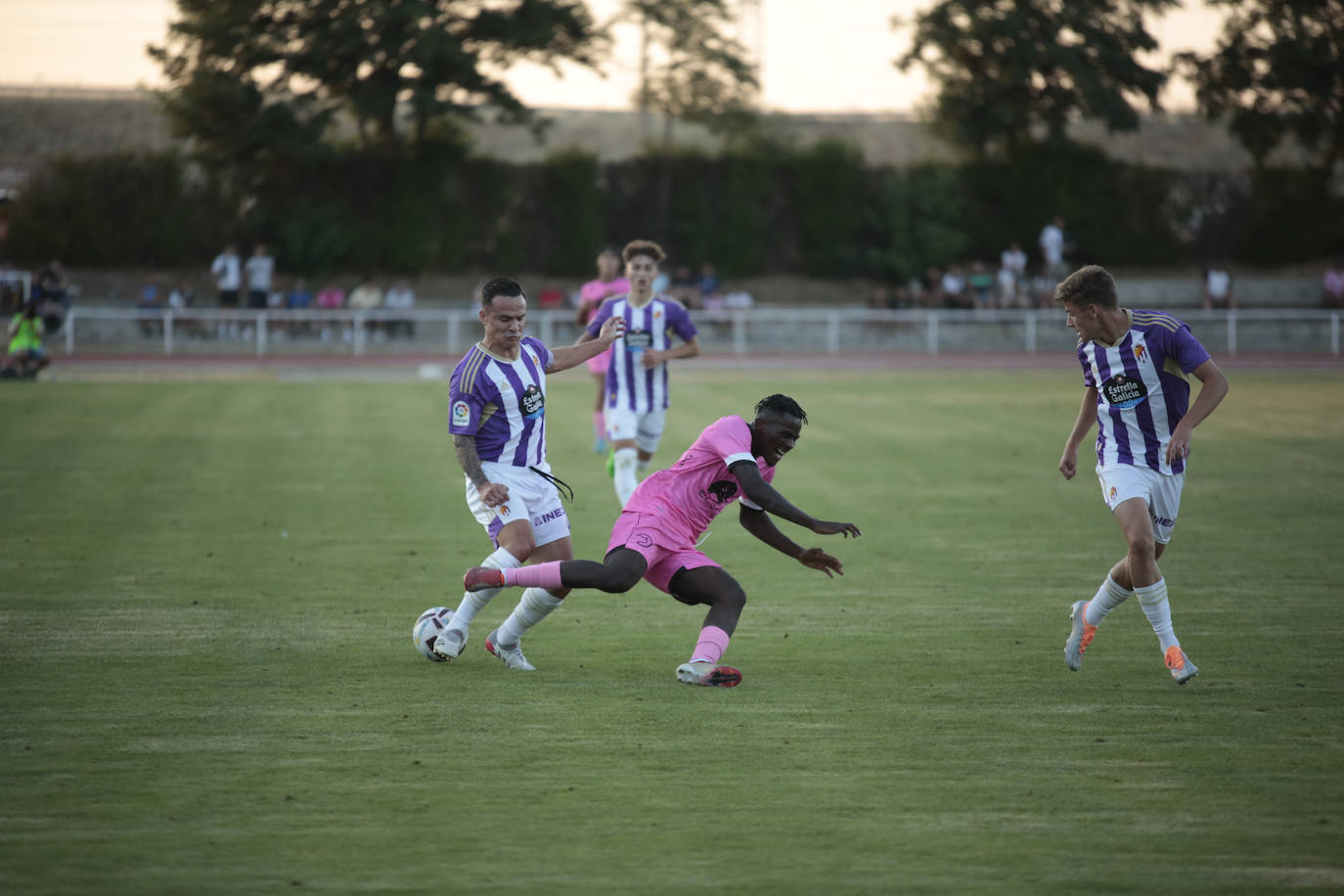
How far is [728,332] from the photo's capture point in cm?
3281

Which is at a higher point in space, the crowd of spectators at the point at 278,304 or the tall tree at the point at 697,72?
the tall tree at the point at 697,72

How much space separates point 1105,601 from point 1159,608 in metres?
0.29

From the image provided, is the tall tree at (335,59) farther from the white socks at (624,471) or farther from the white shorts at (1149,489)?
the white shorts at (1149,489)

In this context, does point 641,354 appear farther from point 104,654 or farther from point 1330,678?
point 1330,678

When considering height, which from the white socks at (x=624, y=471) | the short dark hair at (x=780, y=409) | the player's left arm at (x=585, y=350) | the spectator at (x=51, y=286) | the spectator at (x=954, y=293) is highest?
the spectator at (x=954, y=293)

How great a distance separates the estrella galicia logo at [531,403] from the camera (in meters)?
6.73

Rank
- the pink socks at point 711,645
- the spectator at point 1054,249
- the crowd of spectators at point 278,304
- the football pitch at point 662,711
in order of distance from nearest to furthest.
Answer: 1. the football pitch at point 662,711
2. the pink socks at point 711,645
3. the crowd of spectators at point 278,304
4. the spectator at point 1054,249

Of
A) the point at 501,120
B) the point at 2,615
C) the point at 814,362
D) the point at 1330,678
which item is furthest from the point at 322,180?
the point at 1330,678

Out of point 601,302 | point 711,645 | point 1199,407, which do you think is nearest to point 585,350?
point 711,645

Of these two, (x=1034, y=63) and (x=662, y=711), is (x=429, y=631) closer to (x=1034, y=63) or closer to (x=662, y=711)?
(x=662, y=711)

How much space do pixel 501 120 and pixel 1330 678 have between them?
35.5 meters

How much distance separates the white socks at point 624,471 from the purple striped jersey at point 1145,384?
17.6 ft

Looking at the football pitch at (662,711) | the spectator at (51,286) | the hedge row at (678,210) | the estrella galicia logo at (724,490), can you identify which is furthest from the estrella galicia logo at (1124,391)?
the hedge row at (678,210)

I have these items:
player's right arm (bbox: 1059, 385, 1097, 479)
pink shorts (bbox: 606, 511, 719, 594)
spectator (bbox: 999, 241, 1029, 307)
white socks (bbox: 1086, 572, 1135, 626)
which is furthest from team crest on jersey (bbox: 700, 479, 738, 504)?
spectator (bbox: 999, 241, 1029, 307)
